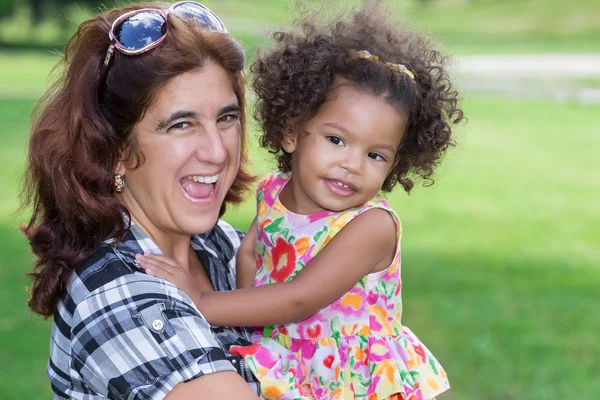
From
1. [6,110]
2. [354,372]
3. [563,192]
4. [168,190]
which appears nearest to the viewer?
[168,190]


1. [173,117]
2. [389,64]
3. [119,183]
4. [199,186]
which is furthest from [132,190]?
[389,64]

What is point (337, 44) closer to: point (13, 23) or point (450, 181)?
point (450, 181)

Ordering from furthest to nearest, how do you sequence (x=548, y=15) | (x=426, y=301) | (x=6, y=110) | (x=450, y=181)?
(x=548, y=15) → (x=6, y=110) → (x=450, y=181) → (x=426, y=301)

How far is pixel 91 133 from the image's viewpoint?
104 inches

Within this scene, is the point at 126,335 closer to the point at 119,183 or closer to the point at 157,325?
the point at 157,325

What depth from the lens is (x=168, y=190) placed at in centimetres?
273

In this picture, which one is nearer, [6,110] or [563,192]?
[563,192]

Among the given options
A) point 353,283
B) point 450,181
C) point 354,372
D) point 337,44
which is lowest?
point 450,181

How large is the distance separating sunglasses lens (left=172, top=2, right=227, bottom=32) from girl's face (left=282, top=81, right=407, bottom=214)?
19.5 inches

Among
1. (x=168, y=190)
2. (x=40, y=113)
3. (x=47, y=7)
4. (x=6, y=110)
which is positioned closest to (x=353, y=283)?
(x=168, y=190)

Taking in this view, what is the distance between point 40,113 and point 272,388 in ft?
3.66

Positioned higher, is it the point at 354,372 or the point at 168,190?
the point at 168,190

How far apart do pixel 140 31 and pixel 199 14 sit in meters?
0.27

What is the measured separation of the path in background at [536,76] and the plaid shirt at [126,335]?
15907mm
